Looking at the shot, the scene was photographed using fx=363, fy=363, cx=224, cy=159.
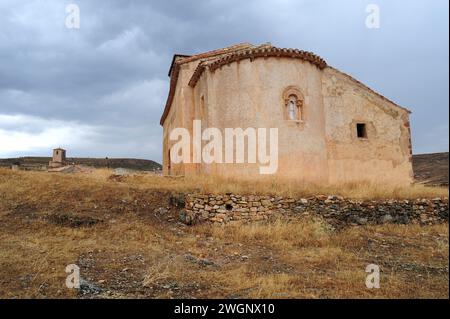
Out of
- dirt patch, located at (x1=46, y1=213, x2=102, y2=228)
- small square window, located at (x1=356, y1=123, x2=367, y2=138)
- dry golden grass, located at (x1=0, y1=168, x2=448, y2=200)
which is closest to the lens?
dirt patch, located at (x1=46, y1=213, x2=102, y2=228)

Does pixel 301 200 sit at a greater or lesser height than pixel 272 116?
lesser

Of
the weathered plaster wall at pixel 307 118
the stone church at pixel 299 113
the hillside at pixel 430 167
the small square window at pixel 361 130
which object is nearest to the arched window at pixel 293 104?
the stone church at pixel 299 113

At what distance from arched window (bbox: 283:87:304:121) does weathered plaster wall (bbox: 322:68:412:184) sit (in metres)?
1.75

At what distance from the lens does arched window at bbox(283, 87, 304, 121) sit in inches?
514

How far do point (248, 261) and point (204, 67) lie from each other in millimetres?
8546

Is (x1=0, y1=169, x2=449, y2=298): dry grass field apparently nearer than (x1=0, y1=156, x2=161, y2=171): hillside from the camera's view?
Yes

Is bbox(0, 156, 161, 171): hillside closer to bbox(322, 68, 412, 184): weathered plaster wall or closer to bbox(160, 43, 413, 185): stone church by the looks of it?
bbox(160, 43, 413, 185): stone church

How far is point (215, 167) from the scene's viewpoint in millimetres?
12773

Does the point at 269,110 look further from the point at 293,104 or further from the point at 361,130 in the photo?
the point at 361,130

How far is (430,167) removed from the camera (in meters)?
25.7

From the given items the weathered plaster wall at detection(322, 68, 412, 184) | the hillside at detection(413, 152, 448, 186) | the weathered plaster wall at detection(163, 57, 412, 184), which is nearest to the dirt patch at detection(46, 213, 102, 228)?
the weathered plaster wall at detection(163, 57, 412, 184)

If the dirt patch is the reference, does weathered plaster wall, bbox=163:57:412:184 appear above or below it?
above
